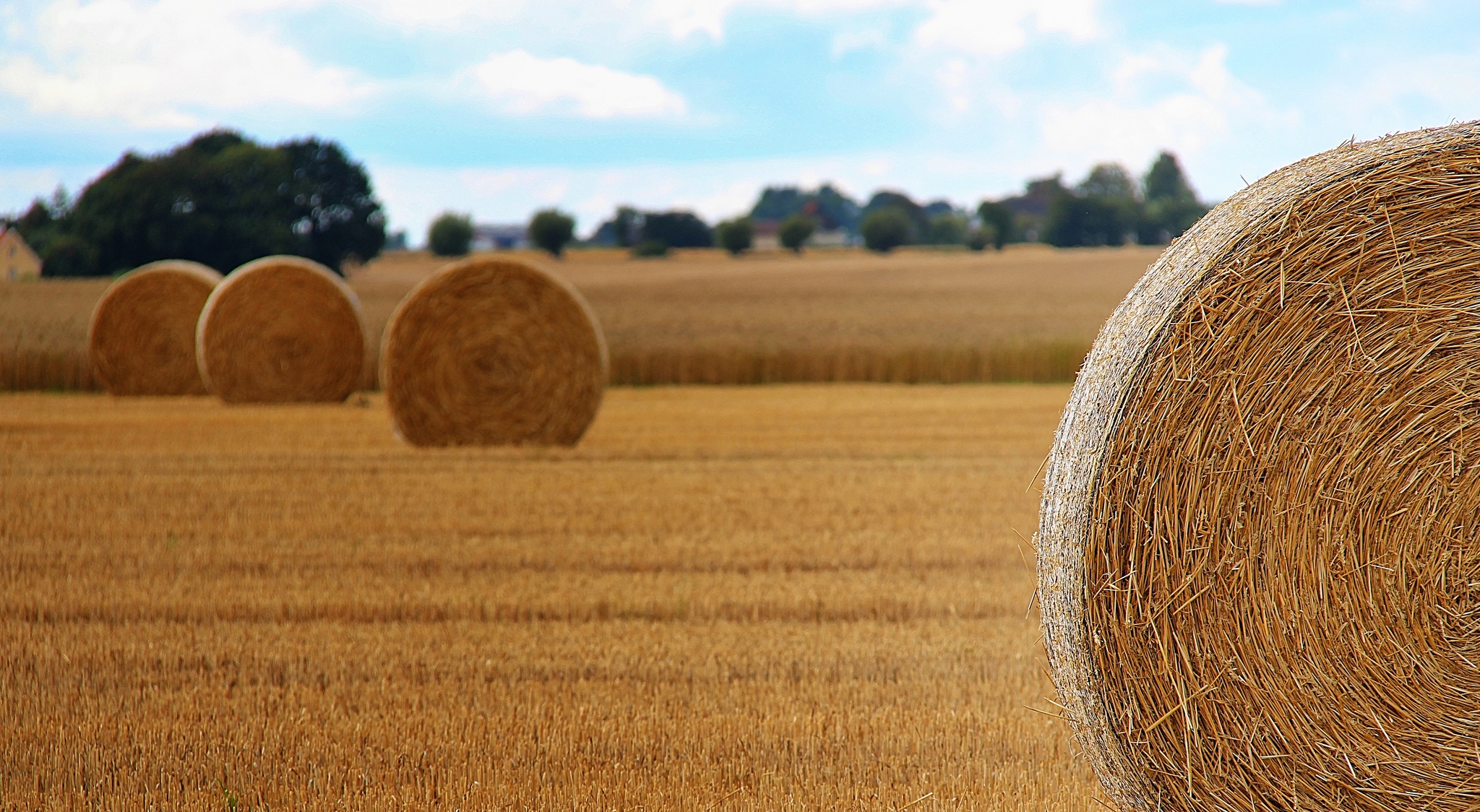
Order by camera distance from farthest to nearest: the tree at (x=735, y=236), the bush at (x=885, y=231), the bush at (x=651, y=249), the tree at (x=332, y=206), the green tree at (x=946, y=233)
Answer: the tree at (x=735, y=236), the green tree at (x=946, y=233), the bush at (x=651, y=249), the bush at (x=885, y=231), the tree at (x=332, y=206)

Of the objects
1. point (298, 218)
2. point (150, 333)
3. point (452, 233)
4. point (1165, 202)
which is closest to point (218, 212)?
point (298, 218)

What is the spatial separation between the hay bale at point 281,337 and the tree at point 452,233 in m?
32.4

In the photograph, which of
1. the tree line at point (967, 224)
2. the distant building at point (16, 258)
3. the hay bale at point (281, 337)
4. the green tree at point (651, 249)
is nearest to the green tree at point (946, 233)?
the tree line at point (967, 224)

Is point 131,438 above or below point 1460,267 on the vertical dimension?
below

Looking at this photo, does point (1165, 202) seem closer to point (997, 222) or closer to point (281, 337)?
point (997, 222)

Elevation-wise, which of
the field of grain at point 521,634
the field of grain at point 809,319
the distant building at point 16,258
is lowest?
the field of grain at point 521,634

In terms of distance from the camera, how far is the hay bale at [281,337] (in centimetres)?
1670

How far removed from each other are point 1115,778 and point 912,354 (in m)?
17.6

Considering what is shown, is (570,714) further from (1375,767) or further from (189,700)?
(1375,767)

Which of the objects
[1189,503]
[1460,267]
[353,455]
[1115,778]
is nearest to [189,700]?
[1115,778]

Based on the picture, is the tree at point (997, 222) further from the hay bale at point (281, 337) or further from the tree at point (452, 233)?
the hay bale at point (281, 337)

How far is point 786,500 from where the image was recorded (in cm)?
956

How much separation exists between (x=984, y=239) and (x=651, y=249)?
11.8m

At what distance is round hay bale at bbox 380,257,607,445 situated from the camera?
12133 millimetres
